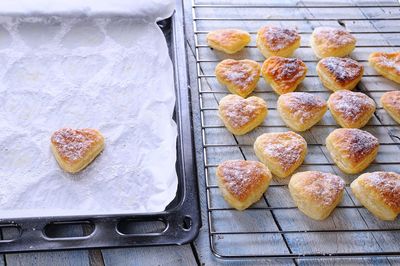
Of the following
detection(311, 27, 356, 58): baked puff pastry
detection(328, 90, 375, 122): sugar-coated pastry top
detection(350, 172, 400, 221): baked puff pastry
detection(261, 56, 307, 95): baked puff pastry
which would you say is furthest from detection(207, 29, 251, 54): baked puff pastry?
detection(350, 172, 400, 221): baked puff pastry

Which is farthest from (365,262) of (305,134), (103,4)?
(103,4)

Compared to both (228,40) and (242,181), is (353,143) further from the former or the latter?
(228,40)

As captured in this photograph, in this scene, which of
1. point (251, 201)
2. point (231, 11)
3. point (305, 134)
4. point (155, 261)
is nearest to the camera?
point (155, 261)

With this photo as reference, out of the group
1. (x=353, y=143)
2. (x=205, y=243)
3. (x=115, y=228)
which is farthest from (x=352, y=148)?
(x=115, y=228)

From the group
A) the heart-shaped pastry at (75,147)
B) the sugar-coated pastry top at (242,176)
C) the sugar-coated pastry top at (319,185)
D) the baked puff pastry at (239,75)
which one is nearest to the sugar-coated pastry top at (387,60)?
the baked puff pastry at (239,75)

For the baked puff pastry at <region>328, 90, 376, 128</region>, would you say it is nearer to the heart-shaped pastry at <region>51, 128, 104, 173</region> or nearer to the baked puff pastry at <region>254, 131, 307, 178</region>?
the baked puff pastry at <region>254, 131, 307, 178</region>

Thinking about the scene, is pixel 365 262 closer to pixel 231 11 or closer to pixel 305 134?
pixel 305 134

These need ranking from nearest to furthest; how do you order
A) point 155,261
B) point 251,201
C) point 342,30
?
point 155,261 < point 251,201 < point 342,30
